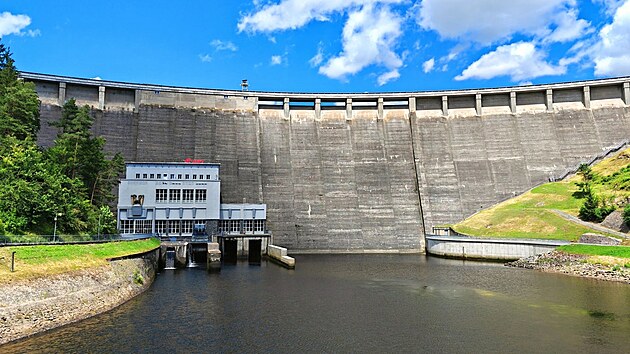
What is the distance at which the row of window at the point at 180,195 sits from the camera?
168 ft

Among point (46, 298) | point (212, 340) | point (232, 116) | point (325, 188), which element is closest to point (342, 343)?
point (212, 340)

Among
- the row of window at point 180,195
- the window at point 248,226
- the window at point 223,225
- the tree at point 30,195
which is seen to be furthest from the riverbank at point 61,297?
the window at point 248,226

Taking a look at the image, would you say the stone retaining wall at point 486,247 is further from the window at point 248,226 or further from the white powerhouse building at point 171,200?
the white powerhouse building at point 171,200

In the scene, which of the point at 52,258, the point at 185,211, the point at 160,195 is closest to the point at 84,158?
the point at 160,195

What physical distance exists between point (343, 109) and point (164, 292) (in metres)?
48.6

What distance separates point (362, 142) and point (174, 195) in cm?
2999

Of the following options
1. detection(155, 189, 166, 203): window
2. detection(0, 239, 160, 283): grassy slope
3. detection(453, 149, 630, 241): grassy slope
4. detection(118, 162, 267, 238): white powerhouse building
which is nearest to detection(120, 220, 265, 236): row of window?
detection(118, 162, 267, 238): white powerhouse building

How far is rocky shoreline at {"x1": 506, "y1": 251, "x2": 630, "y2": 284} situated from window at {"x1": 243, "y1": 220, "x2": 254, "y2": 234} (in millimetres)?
29788

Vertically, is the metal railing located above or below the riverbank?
above

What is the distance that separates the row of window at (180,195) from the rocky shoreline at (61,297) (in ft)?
74.8

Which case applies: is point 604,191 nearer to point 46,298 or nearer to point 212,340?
point 212,340

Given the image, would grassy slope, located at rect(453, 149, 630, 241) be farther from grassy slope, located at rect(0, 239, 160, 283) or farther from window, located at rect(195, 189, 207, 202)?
grassy slope, located at rect(0, 239, 160, 283)

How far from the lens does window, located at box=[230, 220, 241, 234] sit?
55225 millimetres

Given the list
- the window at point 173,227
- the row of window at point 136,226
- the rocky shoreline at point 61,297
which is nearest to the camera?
the rocky shoreline at point 61,297
